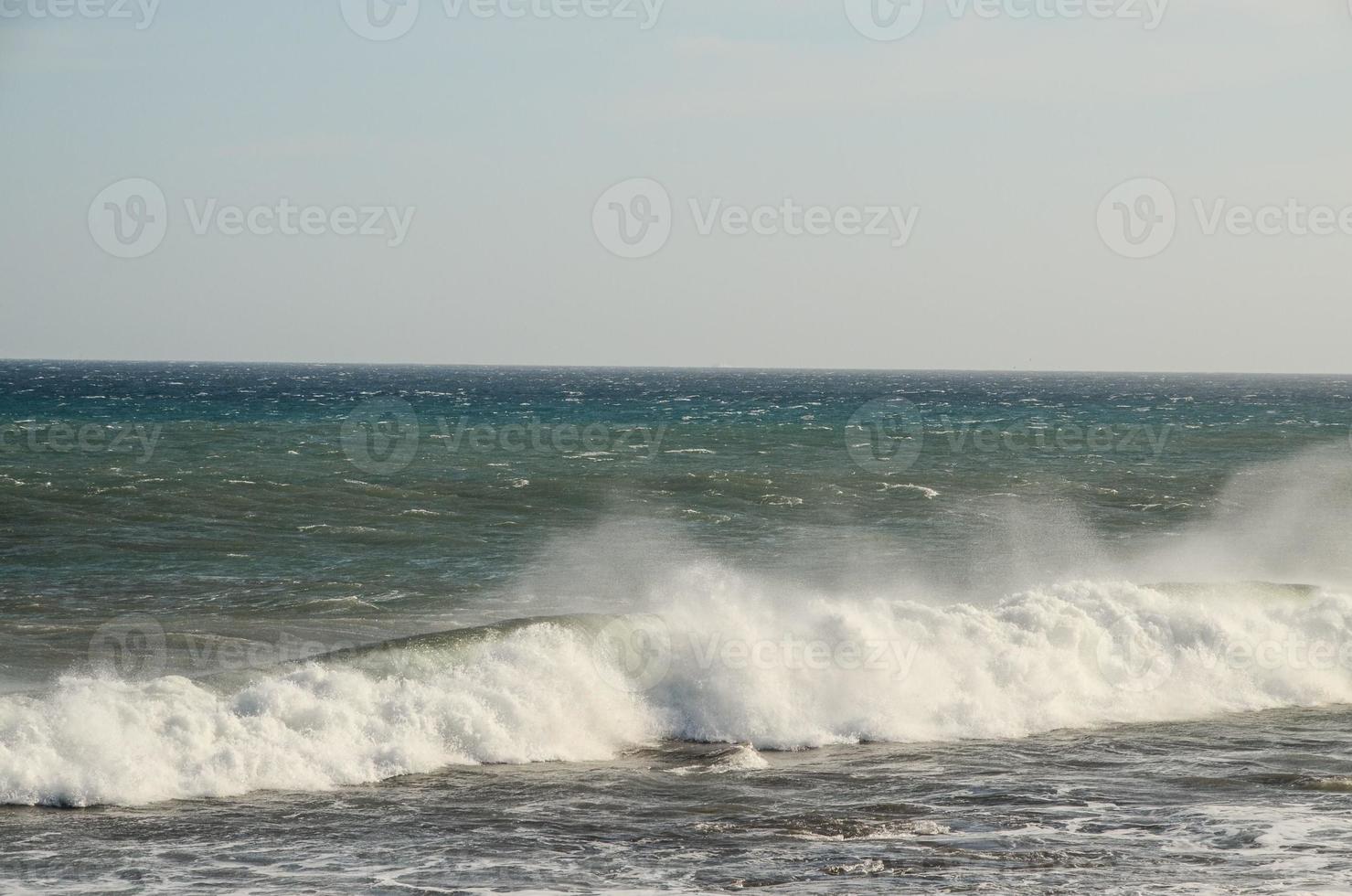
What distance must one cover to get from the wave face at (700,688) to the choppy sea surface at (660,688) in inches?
Answer: 2.2

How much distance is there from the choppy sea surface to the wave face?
2.2 inches

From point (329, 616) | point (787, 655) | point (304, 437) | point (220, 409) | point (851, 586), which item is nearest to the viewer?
point (787, 655)

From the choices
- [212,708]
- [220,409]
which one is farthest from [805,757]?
[220,409]

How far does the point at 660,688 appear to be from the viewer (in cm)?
1908

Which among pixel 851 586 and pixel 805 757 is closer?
pixel 805 757

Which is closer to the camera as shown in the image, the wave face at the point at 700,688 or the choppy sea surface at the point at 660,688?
the choppy sea surface at the point at 660,688

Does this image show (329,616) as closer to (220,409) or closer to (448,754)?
(448,754)

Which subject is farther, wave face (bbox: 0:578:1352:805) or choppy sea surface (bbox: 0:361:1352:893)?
wave face (bbox: 0:578:1352:805)

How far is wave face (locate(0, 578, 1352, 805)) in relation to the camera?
15.4 metres

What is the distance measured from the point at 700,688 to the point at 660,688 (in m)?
0.60

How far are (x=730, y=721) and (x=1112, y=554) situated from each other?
17551 millimetres

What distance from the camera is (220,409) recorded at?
82688mm

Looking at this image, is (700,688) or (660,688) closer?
(700,688)

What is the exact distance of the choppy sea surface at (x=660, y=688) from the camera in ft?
41.3
